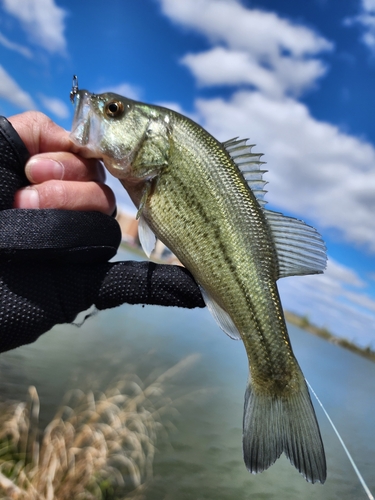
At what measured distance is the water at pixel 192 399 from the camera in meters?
15.5

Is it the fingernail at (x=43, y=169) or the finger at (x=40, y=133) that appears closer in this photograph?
the fingernail at (x=43, y=169)

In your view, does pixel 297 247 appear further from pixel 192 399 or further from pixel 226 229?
pixel 192 399

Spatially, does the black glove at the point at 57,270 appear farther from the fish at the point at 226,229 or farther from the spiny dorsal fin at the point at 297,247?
the spiny dorsal fin at the point at 297,247

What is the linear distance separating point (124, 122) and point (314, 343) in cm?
7745

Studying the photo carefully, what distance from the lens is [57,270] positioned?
9.23 ft

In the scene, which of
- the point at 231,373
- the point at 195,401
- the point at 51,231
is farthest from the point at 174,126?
the point at 231,373

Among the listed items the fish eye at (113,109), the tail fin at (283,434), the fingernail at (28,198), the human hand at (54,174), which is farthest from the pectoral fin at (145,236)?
the tail fin at (283,434)

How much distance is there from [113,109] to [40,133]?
579 millimetres

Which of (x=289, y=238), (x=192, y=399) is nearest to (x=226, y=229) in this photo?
(x=289, y=238)

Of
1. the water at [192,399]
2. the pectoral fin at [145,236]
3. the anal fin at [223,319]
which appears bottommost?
the water at [192,399]

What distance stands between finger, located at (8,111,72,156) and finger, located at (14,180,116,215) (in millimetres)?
327

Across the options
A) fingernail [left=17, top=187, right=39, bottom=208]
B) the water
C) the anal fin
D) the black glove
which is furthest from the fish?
the water

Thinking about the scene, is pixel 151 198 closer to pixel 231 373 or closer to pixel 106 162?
pixel 106 162

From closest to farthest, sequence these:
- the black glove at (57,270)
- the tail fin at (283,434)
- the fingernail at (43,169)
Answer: the tail fin at (283,434), the black glove at (57,270), the fingernail at (43,169)
